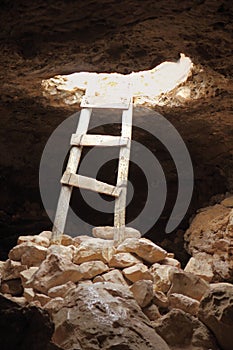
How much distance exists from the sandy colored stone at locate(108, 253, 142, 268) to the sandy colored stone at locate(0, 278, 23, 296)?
2.11 feet

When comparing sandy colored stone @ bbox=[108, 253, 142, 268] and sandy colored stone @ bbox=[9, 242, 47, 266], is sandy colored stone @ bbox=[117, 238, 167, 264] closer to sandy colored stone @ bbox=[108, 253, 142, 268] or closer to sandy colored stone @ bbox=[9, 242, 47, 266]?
sandy colored stone @ bbox=[108, 253, 142, 268]

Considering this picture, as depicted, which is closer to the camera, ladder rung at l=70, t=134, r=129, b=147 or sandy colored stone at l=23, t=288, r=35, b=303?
sandy colored stone at l=23, t=288, r=35, b=303

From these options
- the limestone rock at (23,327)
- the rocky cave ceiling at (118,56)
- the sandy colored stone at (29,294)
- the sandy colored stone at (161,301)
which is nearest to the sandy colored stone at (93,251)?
the sandy colored stone at (29,294)

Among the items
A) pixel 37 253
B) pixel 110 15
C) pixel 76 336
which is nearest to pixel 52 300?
pixel 37 253

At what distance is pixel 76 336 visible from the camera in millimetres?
1676

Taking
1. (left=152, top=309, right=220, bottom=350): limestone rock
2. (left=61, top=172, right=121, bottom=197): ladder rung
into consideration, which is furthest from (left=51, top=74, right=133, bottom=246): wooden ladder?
(left=152, top=309, right=220, bottom=350): limestone rock

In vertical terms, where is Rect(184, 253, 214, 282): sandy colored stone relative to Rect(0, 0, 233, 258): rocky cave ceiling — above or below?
below

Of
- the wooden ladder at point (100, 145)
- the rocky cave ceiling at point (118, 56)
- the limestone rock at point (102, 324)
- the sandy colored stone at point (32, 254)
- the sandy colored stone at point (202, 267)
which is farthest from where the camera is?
the sandy colored stone at point (202, 267)

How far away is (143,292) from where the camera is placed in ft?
8.28

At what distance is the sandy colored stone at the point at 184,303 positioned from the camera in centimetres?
249

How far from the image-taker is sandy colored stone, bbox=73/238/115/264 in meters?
2.86

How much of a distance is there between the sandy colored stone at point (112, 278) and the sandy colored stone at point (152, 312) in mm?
259

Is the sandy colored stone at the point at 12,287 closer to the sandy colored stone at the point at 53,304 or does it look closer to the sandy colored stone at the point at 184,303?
the sandy colored stone at the point at 53,304

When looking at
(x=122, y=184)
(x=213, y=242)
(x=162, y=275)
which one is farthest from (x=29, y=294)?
(x=213, y=242)
